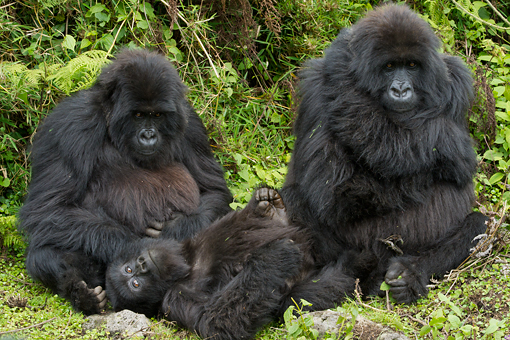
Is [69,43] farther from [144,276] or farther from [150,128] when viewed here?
[144,276]

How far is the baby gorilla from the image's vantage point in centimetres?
390

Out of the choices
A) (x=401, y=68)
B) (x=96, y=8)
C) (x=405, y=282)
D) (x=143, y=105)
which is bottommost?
(x=405, y=282)

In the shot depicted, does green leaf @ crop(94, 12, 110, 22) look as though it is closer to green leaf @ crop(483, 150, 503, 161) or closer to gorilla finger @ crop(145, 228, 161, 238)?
gorilla finger @ crop(145, 228, 161, 238)

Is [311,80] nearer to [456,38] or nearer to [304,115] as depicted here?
[304,115]

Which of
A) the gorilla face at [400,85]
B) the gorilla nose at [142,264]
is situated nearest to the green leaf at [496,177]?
the gorilla face at [400,85]

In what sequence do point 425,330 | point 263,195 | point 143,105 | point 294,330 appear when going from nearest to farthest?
1. point 425,330
2. point 294,330
3. point 143,105
4. point 263,195

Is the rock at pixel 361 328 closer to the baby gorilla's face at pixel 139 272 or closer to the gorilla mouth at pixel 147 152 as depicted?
the baby gorilla's face at pixel 139 272

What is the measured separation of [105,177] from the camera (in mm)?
4609

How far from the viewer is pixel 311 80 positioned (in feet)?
15.2

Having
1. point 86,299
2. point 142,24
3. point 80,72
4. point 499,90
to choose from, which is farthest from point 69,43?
point 499,90

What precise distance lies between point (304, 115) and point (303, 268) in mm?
1184

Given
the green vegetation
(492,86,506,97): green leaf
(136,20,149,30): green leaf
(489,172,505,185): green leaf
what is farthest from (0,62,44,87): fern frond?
(492,86,506,97): green leaf

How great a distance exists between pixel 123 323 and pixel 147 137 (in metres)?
1.39

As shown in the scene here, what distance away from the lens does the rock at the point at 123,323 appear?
379 centimetres
